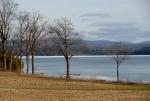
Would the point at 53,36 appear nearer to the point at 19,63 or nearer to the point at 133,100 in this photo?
the point at 19,63

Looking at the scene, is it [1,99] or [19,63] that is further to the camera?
[19,63]

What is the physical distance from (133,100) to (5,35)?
37.8 metres

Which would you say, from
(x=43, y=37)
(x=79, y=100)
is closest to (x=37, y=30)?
(x=43, y=37)

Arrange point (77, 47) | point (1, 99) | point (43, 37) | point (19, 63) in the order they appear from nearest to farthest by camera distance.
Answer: point (1, 99) → point (77, 47) → point (43, 37) → point (19, 63)

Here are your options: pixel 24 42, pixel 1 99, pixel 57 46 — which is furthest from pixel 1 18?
pixel 1 99

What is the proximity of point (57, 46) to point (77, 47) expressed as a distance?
2.89 metres

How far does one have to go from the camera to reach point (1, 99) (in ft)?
74.4

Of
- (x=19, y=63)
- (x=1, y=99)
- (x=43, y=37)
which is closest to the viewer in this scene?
(x=1, y=99)

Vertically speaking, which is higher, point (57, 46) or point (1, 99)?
point (57, 46)

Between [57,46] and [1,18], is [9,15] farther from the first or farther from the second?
[57,46]

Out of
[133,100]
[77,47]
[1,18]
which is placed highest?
[1,18]

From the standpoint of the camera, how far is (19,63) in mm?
68938

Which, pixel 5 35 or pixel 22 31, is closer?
pixel 5 35

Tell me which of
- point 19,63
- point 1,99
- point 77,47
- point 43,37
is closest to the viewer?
point 1,99
